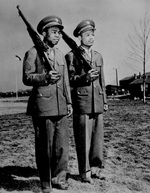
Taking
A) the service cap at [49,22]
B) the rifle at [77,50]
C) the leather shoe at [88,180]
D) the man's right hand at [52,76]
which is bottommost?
the leather shoe at [88,180]

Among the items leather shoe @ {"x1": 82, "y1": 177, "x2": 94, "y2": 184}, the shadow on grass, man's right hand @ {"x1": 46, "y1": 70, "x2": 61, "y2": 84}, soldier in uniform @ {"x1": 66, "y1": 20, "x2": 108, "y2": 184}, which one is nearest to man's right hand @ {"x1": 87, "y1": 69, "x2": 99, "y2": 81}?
soldier in uniform @ {"x1": 66, "y1": 20, "x2": 108, "y2": 184}

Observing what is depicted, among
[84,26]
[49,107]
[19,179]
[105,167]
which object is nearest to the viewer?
[49,107]

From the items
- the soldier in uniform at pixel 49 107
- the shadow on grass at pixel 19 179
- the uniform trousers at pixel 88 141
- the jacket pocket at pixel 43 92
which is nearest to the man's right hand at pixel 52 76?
the soldier in uniform at pixel 49 107

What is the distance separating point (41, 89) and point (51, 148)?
733 millimetres

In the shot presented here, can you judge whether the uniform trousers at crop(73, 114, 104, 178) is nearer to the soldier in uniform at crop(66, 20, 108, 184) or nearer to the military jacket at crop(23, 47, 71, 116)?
the soldier in uniform at crop(66, 20, 108, 184)

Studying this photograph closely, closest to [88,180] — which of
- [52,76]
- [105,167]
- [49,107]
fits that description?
[105,167]

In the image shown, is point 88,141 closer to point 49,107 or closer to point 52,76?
point 49,107

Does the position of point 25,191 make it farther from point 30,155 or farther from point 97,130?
point 30,155

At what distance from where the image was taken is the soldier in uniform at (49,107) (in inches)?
131

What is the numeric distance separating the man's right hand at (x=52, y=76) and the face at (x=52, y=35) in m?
0.42

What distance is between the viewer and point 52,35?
3.38 meters

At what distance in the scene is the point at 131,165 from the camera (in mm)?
4551

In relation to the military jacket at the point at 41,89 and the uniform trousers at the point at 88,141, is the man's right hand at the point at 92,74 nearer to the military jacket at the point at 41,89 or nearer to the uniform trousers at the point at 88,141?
the military jacket at the point at 41,89

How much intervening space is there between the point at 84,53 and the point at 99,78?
43cm
